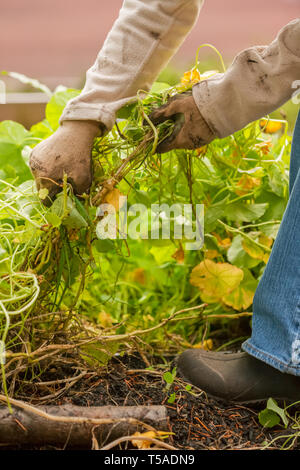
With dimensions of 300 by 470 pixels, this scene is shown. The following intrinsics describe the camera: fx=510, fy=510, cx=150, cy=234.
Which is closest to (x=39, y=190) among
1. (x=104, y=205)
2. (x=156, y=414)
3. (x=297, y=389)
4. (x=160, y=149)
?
(x=104, y=205)

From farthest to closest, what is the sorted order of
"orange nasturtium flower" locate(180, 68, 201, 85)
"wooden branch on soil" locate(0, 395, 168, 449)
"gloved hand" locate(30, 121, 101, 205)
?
"orange nasturtium flower" locate(180, 68, 201, 85) < "gloved hand" locate(30, 121, 101, 205) < "wooden branch on soil" locate(0, 395, 168, 449)

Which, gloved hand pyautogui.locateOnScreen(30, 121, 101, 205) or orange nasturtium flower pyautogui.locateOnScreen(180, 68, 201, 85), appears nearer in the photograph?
gloved hand pyautogui.locateOnScreen(30, 121, 101, 205)

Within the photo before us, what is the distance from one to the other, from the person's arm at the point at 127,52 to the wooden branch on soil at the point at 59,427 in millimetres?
509

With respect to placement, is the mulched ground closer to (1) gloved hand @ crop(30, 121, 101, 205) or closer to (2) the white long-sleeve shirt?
(1) gloved hand @ crop(30, 121, 101, 205)

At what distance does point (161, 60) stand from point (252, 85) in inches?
7.0

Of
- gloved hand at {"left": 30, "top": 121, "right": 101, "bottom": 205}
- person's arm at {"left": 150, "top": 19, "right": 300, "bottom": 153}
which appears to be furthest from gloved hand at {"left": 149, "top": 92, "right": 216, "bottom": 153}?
gloved hand at {"left": 30, "top": 121, "right": 101, "bottom": 205}

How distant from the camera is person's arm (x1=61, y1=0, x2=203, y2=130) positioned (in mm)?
911

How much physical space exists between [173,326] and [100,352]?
1.39ft

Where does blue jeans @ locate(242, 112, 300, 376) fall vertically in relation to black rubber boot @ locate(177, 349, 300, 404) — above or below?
above

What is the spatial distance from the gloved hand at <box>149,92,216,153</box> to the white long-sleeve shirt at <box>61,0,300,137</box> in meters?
0.02

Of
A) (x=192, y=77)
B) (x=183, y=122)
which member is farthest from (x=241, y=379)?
(x=192, y=77)

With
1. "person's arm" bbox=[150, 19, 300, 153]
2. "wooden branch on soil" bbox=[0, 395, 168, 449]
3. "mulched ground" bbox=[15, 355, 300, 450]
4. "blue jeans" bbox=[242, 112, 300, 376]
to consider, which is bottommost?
"mulched ground" bbox=[15, 355, 300, 450]

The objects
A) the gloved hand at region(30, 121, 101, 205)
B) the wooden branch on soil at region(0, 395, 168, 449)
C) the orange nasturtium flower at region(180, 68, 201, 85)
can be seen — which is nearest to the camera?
the wooden branch on soil at region(0, 395, 168, 449)
